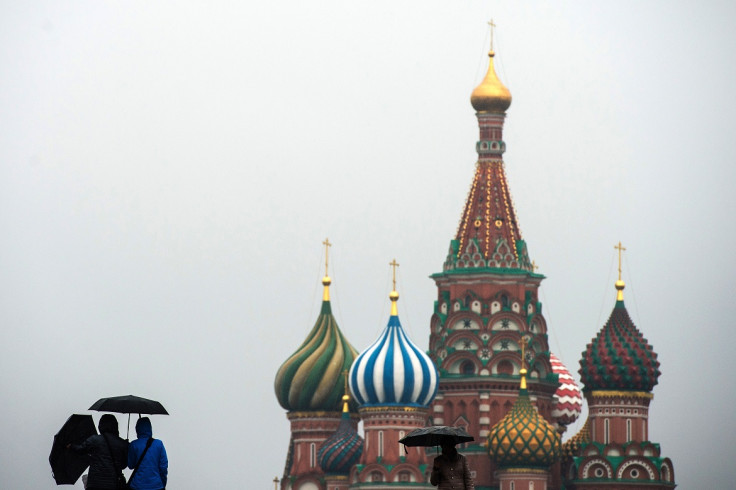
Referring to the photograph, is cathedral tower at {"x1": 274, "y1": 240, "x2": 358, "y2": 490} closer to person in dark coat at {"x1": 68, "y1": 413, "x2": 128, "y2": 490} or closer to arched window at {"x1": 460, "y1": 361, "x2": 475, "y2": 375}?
arched window at {"x1": 460, "y1": 361, "x2": 475, "y2": 375}

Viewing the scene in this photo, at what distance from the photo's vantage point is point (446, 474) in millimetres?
23281

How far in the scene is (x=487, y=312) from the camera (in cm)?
6612

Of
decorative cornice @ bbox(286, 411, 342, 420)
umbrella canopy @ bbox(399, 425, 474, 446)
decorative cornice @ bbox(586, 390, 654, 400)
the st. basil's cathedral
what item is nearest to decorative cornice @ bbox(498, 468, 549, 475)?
the st. basil's cathedral

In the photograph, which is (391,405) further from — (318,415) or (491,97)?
(491,97)

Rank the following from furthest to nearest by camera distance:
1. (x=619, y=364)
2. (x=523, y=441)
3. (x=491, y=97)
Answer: (x=491, y=97) < (x=619, y=364) < (x=523, y=441)

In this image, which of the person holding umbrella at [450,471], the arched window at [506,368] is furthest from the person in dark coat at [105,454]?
the arched window at [506,368]

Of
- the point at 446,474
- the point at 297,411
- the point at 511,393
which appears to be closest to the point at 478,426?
the point at 511,393

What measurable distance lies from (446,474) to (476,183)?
44.0 meters

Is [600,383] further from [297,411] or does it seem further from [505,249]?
[297,411]

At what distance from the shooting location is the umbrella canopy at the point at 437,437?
77.3 feet

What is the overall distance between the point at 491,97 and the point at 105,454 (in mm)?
43950

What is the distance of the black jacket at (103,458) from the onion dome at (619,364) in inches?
1667

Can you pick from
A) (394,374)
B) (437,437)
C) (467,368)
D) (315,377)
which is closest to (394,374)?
(394,374)

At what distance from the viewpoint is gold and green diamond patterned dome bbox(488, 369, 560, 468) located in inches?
2483
